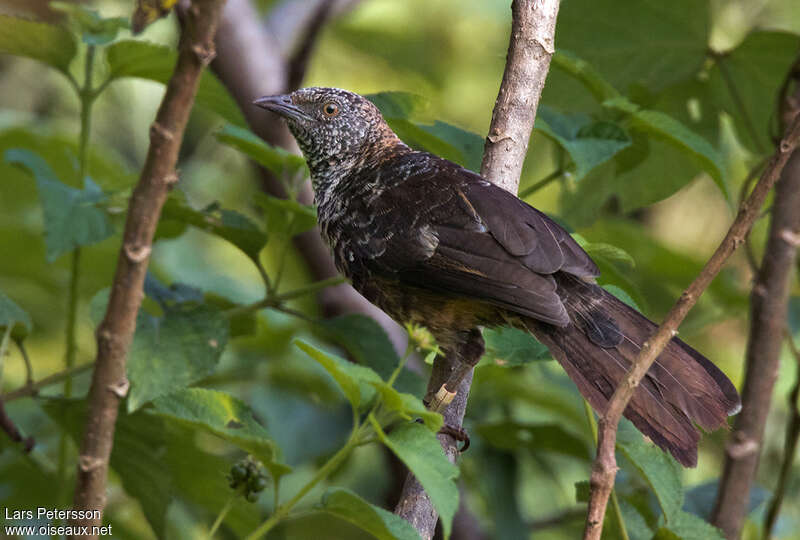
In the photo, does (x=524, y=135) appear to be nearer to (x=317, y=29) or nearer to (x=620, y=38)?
(x=620, y=38)

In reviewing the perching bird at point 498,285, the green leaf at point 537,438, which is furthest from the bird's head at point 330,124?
the green leaf at point 537,438

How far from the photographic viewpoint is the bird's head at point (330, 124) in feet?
10.5

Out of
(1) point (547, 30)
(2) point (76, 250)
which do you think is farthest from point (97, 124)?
(1) point (547, 30)

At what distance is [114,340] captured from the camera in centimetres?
123

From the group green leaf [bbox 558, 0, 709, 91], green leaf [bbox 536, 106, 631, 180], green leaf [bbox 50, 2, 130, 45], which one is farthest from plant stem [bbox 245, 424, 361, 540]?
green leaf [bbox 558, 0, 709, 91]

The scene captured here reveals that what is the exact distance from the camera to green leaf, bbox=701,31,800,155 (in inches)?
119

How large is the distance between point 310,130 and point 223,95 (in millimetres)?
673

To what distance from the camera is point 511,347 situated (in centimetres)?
235

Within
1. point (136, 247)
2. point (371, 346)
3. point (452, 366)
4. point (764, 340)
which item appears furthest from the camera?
point (764, 340)

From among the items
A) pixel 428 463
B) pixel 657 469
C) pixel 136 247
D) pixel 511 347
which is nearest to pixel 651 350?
pixel 428 463

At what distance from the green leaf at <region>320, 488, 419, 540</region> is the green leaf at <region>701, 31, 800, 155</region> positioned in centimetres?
204

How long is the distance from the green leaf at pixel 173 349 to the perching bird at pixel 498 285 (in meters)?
0.51

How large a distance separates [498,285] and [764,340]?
113cm

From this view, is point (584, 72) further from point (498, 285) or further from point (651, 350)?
point (651, 350)
